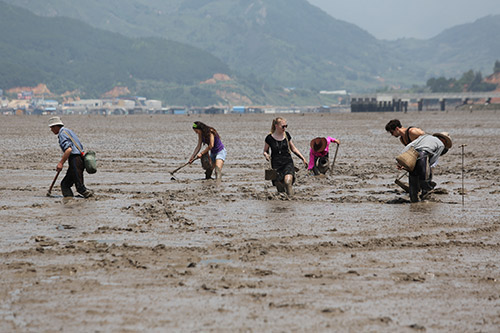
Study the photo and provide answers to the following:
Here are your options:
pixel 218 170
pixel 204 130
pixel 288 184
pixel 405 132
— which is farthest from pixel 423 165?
pixel 204 130

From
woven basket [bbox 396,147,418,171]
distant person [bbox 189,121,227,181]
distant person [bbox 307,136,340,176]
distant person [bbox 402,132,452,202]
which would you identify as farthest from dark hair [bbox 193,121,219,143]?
woven basket [bbox 396,147,418,171]

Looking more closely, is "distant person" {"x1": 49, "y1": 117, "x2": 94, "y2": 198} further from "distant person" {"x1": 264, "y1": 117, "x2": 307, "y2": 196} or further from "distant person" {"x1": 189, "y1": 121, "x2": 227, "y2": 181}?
"distant person" {"x1": 189, "y1": 121, "x2": 227, "y2": 181}

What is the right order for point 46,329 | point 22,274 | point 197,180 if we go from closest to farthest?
point 46,329
point 22,274
point 197,180

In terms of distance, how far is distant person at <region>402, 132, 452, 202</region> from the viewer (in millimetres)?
11359

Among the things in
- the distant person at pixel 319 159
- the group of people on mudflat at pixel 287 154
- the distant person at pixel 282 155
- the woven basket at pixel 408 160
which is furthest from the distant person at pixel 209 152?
the woven basket at pixel 408 160

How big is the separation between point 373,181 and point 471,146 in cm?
1182

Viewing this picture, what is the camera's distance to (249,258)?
24.3 feet

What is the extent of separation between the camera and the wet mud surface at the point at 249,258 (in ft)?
18.0

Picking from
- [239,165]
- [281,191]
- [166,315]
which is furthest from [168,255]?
[239,165]

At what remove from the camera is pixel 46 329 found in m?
5.19

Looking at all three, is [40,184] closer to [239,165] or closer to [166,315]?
[239,165]

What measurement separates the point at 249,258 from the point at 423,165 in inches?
188

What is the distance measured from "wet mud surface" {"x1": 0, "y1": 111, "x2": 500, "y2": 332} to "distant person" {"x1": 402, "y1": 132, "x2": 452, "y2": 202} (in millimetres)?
215

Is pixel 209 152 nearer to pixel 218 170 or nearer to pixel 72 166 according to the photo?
pixel 218 170
